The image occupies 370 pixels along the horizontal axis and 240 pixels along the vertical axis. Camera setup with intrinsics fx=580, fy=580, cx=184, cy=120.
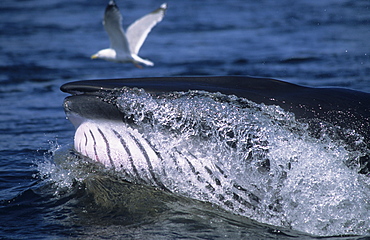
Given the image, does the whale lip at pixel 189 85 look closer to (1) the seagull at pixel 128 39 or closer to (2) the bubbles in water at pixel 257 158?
(2) the bubbles in water at pixel 257 158

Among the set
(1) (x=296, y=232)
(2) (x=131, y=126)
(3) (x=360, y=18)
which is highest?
(3) (x=360, y=18)

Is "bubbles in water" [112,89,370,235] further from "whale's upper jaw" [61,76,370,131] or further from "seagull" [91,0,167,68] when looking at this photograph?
"seagull" [91,0,167,68]

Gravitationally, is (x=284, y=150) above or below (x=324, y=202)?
above

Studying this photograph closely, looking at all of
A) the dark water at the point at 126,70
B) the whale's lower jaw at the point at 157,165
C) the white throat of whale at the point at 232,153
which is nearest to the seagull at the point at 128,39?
the dark water at the point at 126,70

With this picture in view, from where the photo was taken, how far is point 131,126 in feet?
14.1

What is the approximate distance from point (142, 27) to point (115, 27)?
3.84 feet

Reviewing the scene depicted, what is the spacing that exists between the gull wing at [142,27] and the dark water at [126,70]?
0.61m

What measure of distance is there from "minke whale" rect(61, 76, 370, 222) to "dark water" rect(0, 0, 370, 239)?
0.71ft

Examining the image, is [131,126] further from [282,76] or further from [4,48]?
[4,48]

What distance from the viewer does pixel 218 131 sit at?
161 inches

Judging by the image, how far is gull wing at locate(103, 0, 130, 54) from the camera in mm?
10045

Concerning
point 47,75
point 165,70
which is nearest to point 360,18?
point 165,70

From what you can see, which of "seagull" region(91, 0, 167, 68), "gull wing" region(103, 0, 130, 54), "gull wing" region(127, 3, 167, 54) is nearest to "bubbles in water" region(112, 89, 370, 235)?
"gull wing" region(103, 0, 130, 54)

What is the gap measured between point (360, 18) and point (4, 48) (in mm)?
9545
